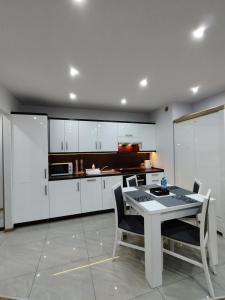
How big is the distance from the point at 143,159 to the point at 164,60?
121 inches

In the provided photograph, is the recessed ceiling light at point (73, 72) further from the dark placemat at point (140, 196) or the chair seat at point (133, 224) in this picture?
the chair seat at point (133, 224)

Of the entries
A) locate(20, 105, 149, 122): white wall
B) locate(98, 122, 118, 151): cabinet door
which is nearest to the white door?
locate(20, 105, 149, 122): white wall

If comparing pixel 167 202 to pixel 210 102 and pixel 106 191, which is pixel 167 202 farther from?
pixel 210 102

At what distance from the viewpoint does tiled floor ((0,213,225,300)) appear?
1612mm

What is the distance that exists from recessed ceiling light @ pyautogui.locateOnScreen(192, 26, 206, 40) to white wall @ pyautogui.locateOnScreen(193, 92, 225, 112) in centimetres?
201

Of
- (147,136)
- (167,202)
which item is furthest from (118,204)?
(147,136)

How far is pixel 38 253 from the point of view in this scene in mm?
2293

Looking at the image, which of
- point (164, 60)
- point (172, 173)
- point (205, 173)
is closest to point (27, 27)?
point (164, 60)

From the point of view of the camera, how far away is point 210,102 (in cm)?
345

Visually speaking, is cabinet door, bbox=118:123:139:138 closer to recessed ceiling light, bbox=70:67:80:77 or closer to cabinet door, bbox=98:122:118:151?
cabinet door, bbox=98:122:118:151

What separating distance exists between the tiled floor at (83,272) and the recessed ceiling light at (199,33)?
2494mm

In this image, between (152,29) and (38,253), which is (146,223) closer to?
(38,253)

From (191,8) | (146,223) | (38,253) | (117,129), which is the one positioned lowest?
(38,253)

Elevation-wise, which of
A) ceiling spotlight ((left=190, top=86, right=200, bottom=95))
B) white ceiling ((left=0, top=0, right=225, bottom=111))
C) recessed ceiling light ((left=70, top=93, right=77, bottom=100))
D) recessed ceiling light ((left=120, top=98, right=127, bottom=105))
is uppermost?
recessed ceiling light ((left=120, top=98, right=127, bottom=105))
